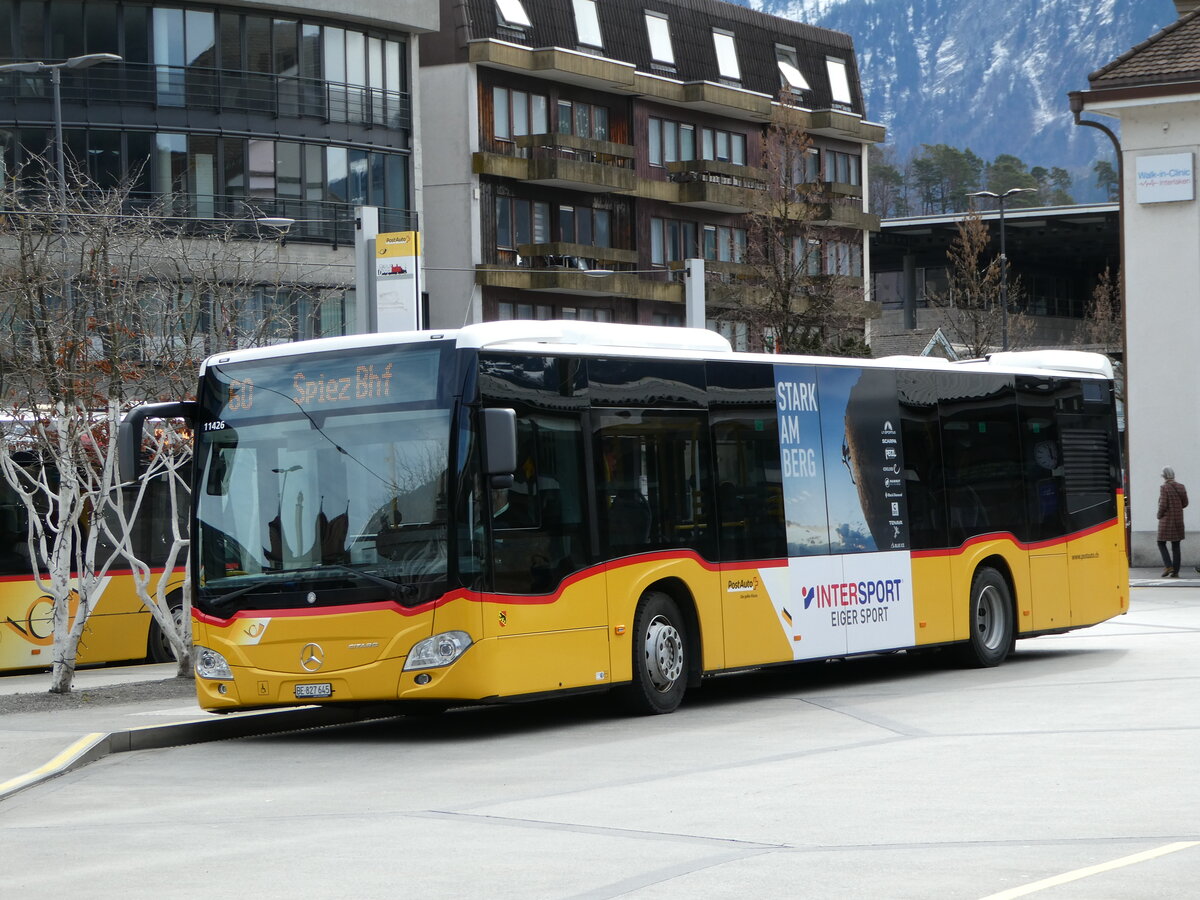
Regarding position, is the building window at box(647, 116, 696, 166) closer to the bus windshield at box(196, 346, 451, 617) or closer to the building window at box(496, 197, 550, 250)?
the building window at box(496, 197, 550, 250)

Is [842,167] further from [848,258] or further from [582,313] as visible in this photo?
[582,313]

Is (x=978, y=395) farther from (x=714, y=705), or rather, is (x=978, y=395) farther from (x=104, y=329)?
(x=104, y=329)

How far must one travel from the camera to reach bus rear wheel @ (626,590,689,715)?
50.6 ft

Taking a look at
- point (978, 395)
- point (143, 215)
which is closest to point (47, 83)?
point (143, 215)

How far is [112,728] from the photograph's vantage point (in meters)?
15.1

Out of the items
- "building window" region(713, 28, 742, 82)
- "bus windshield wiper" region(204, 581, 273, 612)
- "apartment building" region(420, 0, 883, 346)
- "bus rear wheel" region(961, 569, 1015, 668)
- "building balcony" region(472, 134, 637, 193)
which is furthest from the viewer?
"building window" region(713, 28, 742, 82)

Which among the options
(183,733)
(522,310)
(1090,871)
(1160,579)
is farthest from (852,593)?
(522,310)

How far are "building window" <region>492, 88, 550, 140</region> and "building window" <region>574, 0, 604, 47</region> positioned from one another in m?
2.47

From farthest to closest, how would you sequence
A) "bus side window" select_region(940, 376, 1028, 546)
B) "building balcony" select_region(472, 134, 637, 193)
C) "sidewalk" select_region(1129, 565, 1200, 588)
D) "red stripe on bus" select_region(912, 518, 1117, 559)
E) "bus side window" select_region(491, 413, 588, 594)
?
"building balcony" select_region(472, 134, 637, 193), "sidewalk" select_region(1129, 565, 1200, 588), "bus side window" select_region(940, 376, 1028, 546), "red stripe on bus" select_region(912, 518, 1117, 559), "bus side window" select_region(491, 413, 588, 594)

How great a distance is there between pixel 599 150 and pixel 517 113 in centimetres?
283

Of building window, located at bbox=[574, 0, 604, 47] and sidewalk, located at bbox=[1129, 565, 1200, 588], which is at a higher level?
building window, located at bbox=[574, 0, 604, 47]

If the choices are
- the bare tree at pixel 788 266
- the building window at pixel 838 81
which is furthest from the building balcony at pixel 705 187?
the bare tree at pixel 788 266

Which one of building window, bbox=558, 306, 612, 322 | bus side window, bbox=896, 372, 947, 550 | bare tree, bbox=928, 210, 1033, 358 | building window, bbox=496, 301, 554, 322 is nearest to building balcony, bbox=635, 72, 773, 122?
building window, bbox=558, 306, 612, 322

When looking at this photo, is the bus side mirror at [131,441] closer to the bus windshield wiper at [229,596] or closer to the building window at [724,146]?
the bus windshield wiper at [229,596]
